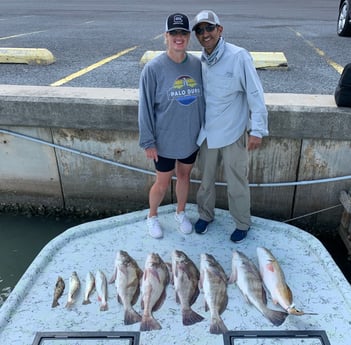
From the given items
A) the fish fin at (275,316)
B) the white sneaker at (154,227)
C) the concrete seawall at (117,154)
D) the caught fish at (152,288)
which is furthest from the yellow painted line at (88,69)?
the fish fin at (275,316)

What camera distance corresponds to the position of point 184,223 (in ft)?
13.4

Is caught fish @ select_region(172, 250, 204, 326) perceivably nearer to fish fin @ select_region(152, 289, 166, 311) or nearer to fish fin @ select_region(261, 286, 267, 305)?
fish fin @ select_region(152, 289, 166, 311)

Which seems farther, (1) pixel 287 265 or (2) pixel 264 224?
(2) pixel 264 224

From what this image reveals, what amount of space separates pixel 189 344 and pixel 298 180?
99.7 inches

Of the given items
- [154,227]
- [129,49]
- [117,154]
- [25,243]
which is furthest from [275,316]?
[129,49]

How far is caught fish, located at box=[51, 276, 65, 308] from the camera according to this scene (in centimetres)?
318

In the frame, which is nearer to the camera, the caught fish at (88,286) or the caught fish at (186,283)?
the caught fish at (186,283)

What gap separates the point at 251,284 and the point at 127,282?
3.51 feet

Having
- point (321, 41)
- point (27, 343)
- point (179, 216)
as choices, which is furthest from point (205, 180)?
point (321, 41)

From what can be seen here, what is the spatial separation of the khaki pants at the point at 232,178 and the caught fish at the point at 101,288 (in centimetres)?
128

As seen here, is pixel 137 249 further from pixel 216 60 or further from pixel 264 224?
pixel 216 60

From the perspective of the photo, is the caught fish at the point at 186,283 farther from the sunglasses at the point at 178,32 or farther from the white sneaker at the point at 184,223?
the sunglasses at the point at 178,32

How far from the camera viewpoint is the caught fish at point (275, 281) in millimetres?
3043

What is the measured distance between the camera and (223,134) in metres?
3.41
